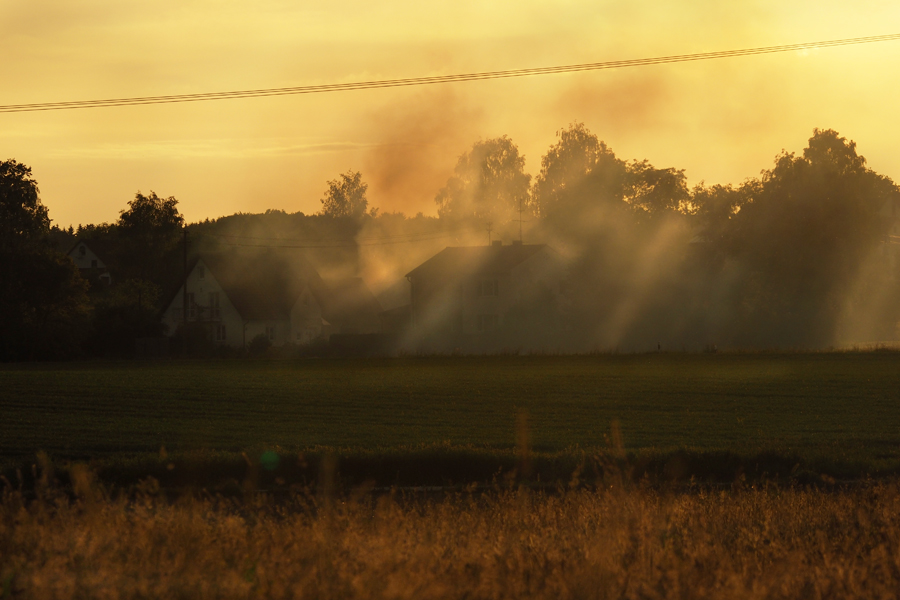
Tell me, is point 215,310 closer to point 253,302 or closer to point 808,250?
point 253,302

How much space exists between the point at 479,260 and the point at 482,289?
335 centimetres

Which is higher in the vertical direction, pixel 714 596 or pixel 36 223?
pixel 36 223

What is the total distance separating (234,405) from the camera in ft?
88.8

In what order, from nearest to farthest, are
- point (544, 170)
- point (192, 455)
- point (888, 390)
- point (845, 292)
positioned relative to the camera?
point (192, 455) < point (888, 390) < point (845, 292) < point (544, 170)

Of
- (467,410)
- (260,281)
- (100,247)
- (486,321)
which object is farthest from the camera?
(100,247)

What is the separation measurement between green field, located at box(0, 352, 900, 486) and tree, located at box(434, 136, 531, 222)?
69266 millimetres

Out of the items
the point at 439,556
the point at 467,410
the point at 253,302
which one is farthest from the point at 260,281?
the point at 439,556

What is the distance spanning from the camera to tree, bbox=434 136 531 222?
372ft

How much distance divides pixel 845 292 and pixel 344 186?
74.4m

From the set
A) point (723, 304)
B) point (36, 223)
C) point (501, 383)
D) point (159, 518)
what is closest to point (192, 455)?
point (159, 518)

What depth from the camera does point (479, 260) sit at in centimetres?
8256

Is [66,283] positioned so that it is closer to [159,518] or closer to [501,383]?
[501,383]

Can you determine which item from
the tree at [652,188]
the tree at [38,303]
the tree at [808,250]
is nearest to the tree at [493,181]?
the tree at [652,188]

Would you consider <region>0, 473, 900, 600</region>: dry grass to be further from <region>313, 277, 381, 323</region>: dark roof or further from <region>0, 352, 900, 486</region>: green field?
<region>313, 277, 381, 323</region>: dark roof
